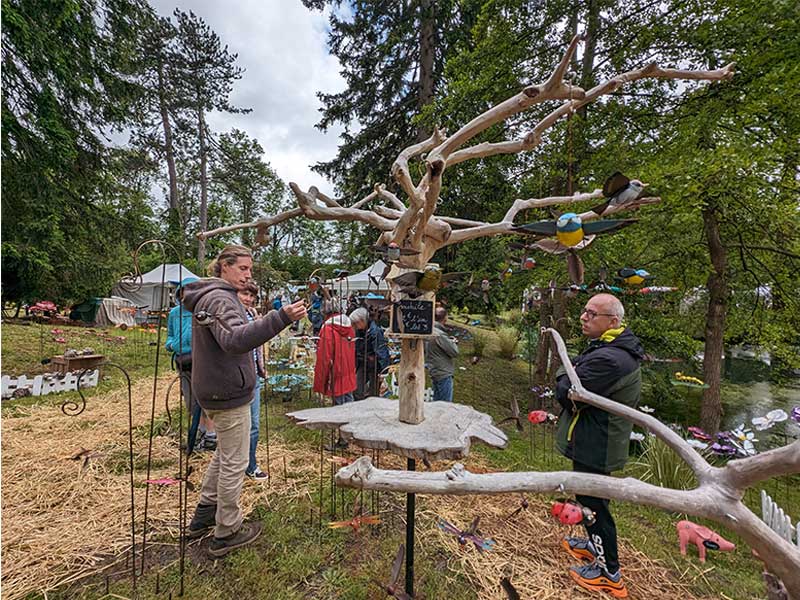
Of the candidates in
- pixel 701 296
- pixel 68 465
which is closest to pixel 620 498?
pixel 68 465

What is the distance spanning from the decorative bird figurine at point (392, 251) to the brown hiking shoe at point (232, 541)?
1.94 metres

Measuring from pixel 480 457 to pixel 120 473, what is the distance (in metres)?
3.45

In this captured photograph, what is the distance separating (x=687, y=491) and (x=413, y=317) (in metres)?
1.29

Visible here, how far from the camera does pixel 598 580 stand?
2025mm

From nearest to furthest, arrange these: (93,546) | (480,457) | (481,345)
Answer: (93,546) < (480,457) < (481,345)

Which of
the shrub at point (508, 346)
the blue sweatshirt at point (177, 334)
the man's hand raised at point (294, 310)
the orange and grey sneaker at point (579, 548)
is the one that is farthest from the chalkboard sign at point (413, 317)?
the shrub at point (508, 346)

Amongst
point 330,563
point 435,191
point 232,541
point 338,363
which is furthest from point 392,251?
point 338,363

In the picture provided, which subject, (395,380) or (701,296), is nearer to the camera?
(395,380)

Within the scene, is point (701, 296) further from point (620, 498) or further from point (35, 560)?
point (35, 560)

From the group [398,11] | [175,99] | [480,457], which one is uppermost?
[175,99]

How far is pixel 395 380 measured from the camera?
5.06 metres

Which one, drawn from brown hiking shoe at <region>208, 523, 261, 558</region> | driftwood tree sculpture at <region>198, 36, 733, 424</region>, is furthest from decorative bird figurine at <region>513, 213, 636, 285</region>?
brown hiking shoe at <region>208, 523, 261, 558</region>

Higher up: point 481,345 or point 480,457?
point 481,345

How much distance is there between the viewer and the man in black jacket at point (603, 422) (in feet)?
6.29
